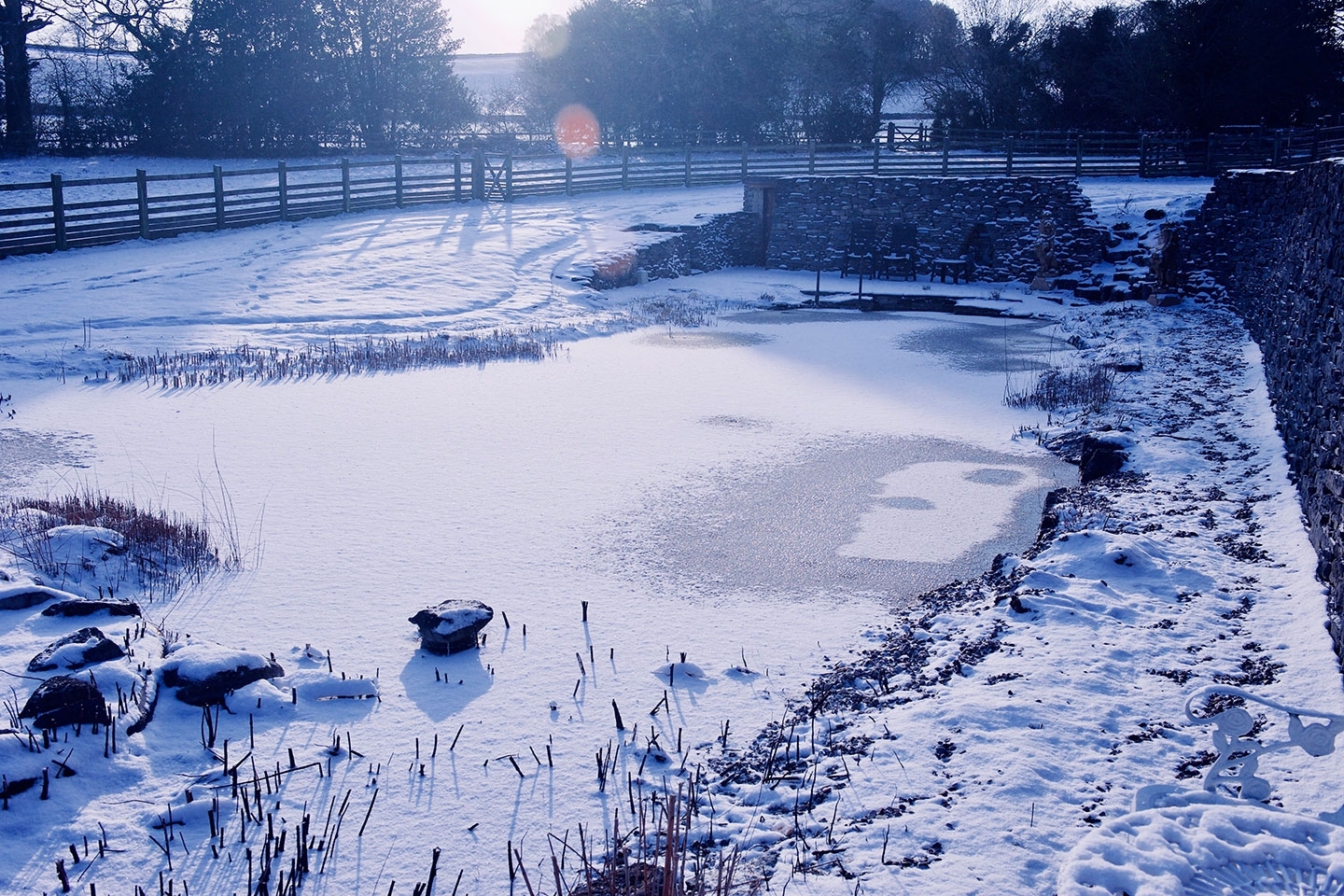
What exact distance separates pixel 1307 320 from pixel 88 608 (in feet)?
30.4

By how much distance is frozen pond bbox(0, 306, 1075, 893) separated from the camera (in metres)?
4.78

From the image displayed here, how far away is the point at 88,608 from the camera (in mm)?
6199

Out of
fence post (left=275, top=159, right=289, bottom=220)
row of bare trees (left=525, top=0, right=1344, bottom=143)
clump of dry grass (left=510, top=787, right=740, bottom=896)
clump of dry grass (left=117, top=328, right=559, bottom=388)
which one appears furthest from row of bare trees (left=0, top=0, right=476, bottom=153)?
clump of dry grass (left=510, top=787, right=740, bottom=896)

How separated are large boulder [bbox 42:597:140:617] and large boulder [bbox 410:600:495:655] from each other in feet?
5.54

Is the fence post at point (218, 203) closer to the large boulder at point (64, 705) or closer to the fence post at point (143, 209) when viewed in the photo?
the fence post at point (143, 209)

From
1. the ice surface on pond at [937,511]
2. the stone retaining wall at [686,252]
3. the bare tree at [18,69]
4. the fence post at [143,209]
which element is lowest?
the ice surface on pond at [937,511]

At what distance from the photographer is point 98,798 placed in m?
4.43

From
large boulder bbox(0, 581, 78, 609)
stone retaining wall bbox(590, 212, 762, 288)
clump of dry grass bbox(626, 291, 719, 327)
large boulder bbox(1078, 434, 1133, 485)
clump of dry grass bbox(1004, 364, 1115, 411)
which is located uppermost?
stone retaining wall bbox(590, 212, 762, 288)

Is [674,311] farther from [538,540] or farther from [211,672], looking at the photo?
[211,672]

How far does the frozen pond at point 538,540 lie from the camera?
478 cm

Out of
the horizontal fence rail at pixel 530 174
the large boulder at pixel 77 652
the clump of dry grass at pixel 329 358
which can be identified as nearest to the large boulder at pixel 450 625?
the large boulder at pixel 77 652

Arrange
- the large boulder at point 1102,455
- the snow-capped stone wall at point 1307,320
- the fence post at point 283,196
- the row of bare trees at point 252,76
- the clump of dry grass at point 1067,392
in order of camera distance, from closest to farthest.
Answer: the snow-capped stone wall at point 1307,320 < the large boulder at point 1102,455 < the clump of dry grass at point 1067,392 < the fence post at point 283,196 < the row of bare trees at point 252,76

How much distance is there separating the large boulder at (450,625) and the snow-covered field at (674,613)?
0.42 feet

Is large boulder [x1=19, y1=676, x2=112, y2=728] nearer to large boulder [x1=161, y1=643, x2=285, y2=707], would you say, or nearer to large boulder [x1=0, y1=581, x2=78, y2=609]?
large boulder [x1=161, y1=643, x2=285, y2=707]
